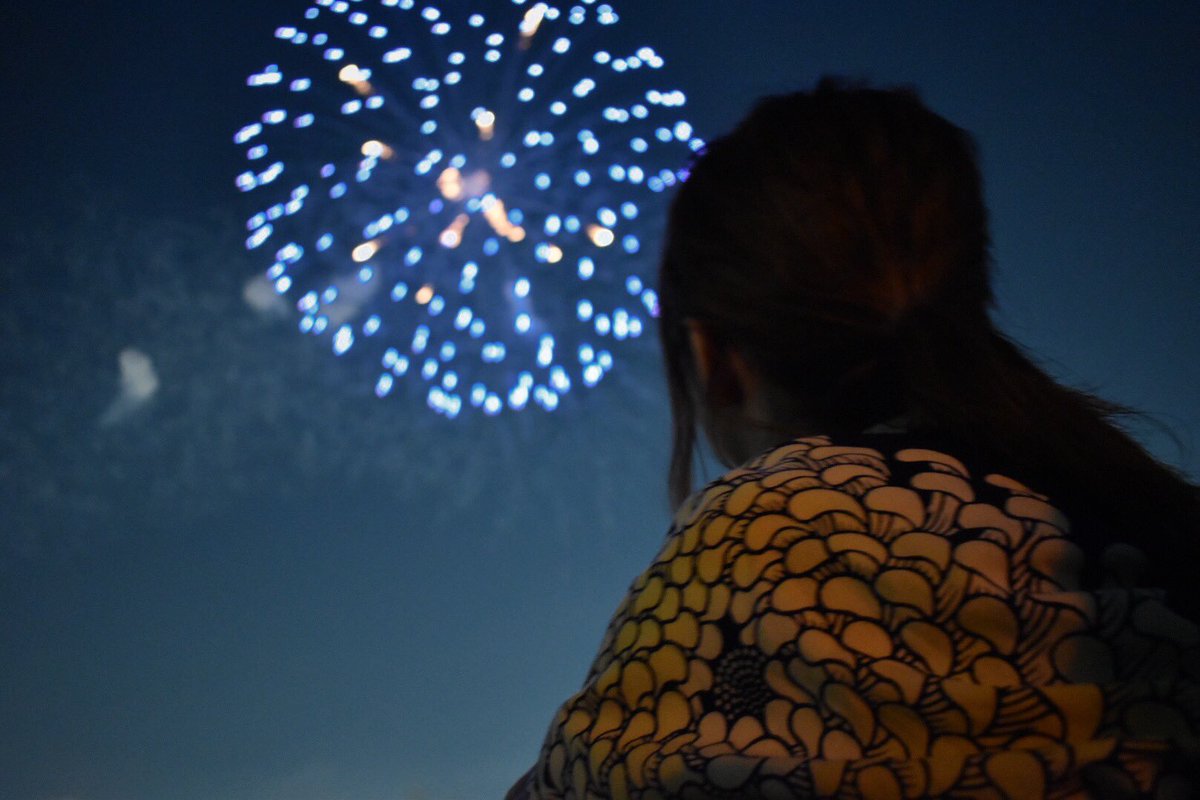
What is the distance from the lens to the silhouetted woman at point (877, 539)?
4.46 ft

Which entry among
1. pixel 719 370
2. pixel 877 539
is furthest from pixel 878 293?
pixel 877 539

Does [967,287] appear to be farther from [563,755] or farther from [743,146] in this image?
[563,755]

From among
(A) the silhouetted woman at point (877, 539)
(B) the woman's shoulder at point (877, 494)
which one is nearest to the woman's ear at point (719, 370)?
(A) the silhouetted woman at point (877, 539)

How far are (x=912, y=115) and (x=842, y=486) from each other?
3.15 feet

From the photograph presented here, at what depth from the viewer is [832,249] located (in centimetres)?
188

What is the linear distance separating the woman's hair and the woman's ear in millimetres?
22

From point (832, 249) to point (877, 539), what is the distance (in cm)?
62

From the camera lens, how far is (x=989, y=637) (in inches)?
57.1

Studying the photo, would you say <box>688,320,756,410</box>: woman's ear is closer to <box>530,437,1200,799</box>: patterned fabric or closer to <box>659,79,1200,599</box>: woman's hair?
<box>659,79,1200,599</box>: woman's hair

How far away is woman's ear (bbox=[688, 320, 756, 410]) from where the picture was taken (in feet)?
6.63

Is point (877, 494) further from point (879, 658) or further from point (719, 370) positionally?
point (719, 370)

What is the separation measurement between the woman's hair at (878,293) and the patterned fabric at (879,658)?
146 millimetres

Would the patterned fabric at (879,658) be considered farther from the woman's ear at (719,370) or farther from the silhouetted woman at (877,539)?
the woman's ear at (719,370)

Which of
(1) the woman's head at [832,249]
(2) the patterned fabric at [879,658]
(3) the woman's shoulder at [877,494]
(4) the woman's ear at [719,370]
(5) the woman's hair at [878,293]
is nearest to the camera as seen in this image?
(2) the patterned fabric at [879,658]
